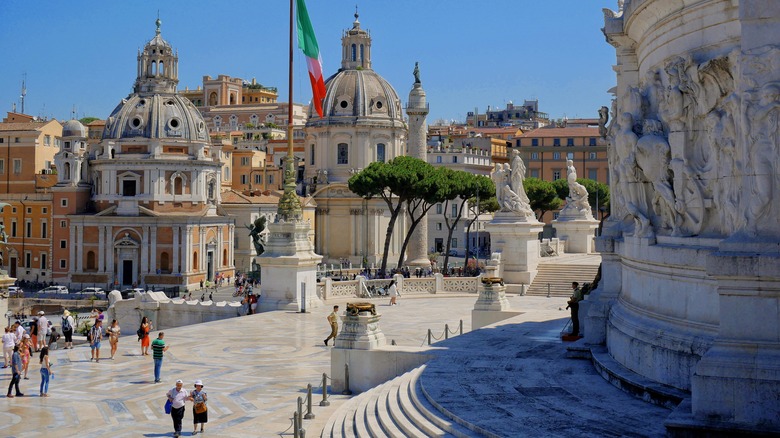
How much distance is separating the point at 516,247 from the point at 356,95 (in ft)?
154

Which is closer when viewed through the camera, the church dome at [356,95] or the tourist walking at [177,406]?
the tourist walking at [177,406]

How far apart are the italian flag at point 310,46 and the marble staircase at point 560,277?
1011 cm

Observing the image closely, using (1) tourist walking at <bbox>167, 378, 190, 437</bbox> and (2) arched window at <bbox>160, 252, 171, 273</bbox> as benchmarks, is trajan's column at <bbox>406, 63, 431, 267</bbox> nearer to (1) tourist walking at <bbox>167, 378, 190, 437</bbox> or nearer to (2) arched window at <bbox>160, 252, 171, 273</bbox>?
(2) arched window at <bbox>160, 252, 171, 273</bbox>

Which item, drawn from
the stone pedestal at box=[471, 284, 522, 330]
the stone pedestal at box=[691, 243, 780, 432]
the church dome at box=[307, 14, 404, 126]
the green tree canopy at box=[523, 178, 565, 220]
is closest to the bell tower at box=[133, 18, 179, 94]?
the church dome at box=[307, 14, 404, 126]

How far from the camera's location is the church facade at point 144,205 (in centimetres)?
6888

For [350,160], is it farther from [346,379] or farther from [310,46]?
[346,379]

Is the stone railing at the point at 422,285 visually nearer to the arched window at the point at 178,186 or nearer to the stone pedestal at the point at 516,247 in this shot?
the stone pedestal at the point at 516,247

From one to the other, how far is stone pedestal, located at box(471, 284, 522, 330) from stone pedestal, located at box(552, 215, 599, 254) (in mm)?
18739

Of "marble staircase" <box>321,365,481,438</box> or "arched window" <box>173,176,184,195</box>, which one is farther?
"arched window" <box>173,176,184,195</box>

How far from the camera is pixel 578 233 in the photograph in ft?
134

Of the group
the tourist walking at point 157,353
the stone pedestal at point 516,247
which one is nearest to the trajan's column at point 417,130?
the stone pedestal at point 516,247

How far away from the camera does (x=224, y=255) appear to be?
245 ft

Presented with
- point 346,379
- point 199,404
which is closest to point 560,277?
point 346,379

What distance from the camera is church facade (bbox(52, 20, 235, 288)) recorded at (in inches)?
2712
